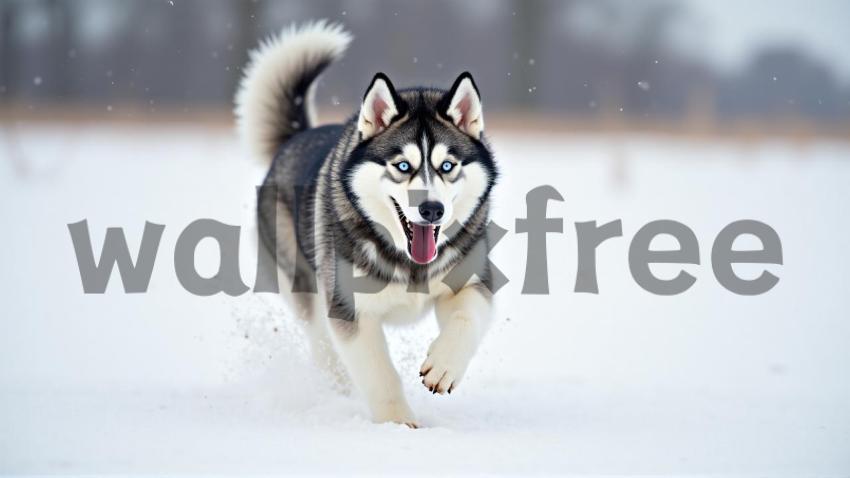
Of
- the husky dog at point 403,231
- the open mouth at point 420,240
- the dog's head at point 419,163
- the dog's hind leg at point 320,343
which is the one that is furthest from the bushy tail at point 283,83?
the open mouth at point 420,240

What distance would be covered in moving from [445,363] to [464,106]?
0.95m

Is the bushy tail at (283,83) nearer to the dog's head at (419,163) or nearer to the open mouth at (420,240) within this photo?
the dog's head at (419,163)

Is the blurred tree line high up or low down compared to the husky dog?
up

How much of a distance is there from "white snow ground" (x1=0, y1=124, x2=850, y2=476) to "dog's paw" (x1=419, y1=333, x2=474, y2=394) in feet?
0.61

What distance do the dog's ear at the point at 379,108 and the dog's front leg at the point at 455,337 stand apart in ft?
2.21

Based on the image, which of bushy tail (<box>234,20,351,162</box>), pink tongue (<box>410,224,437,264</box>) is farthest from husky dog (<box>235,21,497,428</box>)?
bushy tail (<box>234,20,351,162</box>)

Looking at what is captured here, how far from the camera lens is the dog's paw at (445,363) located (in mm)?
2807

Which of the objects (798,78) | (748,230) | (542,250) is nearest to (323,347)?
(542,250)

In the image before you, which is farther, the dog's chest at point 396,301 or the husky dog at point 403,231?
the dog's chest at point 396,301

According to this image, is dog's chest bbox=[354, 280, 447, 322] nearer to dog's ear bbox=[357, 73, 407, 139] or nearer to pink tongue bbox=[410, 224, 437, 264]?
pink tongue bbox=[410, 224, 437, 264]

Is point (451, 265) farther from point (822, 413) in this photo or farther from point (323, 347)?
point (822, 413)

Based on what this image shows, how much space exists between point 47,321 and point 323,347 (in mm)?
2104

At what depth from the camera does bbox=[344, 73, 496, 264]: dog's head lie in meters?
2.90

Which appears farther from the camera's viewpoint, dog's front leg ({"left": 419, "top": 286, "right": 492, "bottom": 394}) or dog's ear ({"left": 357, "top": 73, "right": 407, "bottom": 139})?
dog's ear ({"left": 357, "top": 73, "right": 407, "bottom": 139})
